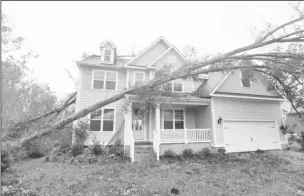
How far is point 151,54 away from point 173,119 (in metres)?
5.76

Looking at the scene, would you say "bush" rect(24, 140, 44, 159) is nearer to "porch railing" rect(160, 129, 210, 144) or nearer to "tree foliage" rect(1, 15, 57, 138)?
"tree foliage" rect(1, 15, 57, 138)

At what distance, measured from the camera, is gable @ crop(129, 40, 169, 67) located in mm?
12977

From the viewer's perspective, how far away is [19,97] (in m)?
20.9

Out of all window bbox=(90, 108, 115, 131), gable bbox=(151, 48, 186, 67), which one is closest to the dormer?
gable bbox=(151, 48, 186, 67)

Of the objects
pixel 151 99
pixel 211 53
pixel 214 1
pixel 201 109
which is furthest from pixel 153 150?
pixel 214 1

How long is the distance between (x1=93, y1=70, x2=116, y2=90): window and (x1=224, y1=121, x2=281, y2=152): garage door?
335 inches

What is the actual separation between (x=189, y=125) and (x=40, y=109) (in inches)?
761

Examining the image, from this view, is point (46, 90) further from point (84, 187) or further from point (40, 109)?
point (84, 187)

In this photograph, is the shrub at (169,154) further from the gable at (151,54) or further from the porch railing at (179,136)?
the gable at (151,54)

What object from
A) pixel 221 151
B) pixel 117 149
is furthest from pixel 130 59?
pixel 221 151

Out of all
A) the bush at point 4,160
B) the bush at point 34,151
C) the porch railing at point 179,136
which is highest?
the porch railing at point 179,136

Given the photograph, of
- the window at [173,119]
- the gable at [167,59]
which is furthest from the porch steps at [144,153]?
the gable at [167,59]

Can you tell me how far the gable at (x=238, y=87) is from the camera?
37.9 feet

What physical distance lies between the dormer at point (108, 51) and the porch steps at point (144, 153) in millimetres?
6762
